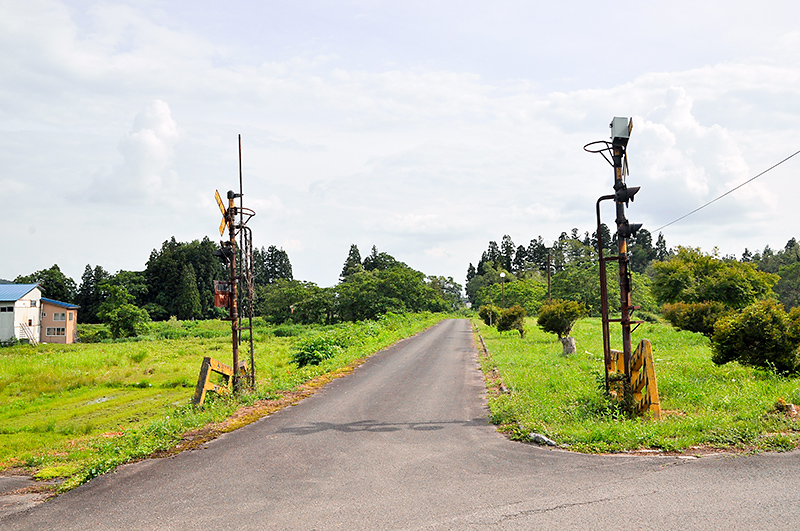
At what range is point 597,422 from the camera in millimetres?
7914

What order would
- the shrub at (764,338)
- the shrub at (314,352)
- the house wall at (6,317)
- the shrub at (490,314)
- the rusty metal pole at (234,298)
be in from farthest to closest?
the house wall at (6,317) → the shrub at (490,314) → the shrub at (314,352) → the rusty metal pole at (234,298) → the shrub at (764,338)

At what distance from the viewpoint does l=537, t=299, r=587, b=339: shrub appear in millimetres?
22594

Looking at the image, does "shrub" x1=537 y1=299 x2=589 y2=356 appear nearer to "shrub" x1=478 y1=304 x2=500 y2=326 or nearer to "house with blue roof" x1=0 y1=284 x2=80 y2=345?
"shrub" x1=478 y1=304 x2=500 y2=326

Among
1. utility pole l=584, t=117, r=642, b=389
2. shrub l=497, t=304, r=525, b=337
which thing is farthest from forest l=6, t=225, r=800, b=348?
utility pole l=584, t=117, r=642, b=389

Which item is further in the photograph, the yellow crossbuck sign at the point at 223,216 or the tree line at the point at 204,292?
the tree line at the point at 204,292

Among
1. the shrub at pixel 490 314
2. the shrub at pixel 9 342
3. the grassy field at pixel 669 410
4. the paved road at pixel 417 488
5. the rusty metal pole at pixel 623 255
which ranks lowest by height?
the shrub at pixel 9 342

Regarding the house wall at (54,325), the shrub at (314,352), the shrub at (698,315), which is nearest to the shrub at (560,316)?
the shrub at (698,315)

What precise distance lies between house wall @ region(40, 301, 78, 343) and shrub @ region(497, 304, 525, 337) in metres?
44.2

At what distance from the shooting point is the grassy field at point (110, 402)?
818 cm

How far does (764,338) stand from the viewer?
35.9 feet

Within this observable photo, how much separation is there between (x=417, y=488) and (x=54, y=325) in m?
57.7

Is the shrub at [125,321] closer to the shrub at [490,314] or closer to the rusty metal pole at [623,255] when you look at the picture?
the shrub at [490,314]

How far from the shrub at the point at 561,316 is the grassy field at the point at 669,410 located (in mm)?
7851

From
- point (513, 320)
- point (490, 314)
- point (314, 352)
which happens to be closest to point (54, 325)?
point (490, 314)
